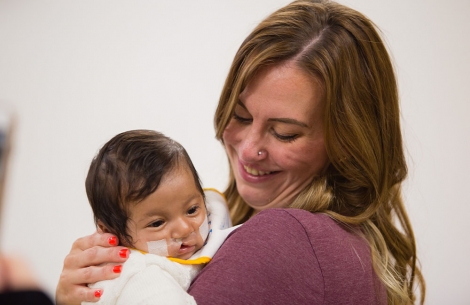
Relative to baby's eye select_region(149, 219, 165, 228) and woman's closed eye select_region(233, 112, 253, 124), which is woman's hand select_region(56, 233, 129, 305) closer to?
baby's eye select_region(149, 219, 165, 228)

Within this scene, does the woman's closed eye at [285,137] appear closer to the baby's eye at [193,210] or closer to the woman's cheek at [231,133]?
the woman's cheek at [231,133]

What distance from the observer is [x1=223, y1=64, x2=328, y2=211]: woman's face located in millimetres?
1335

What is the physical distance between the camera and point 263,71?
54.4 inches

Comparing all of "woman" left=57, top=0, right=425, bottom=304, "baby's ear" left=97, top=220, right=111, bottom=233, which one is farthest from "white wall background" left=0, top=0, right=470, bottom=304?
"baby's ear" left=97, top=220, right=111, bottom=233

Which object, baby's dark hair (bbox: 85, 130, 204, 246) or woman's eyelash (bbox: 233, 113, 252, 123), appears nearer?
baby's dark hair (bbox: 85, 130, 204, 246)

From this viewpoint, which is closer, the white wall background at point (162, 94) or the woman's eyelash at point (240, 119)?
the woman's eyelash at point (240, 119)

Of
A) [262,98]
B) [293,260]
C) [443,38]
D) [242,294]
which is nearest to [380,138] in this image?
[262,98]

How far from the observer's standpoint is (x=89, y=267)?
116 cm

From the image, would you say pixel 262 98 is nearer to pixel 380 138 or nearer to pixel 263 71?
pixel 263 71

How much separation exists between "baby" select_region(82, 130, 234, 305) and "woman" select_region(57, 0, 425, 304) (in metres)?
0.05

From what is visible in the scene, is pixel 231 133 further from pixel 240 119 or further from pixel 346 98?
pixel 346 98

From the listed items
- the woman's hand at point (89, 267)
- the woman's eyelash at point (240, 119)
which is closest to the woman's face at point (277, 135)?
the woman's eyelash at point (240, 119)

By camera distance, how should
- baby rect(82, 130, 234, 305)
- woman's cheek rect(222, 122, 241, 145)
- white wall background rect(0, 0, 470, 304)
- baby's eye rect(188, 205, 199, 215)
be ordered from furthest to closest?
white wall background rect(0, 0, 470, 304)
woman's cheek rect(222, 122, 241, 145)
baby's eye rect(188, 205, 199, 215)
baby rect(82, 130, 234, 305)

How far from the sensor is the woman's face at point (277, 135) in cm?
133
